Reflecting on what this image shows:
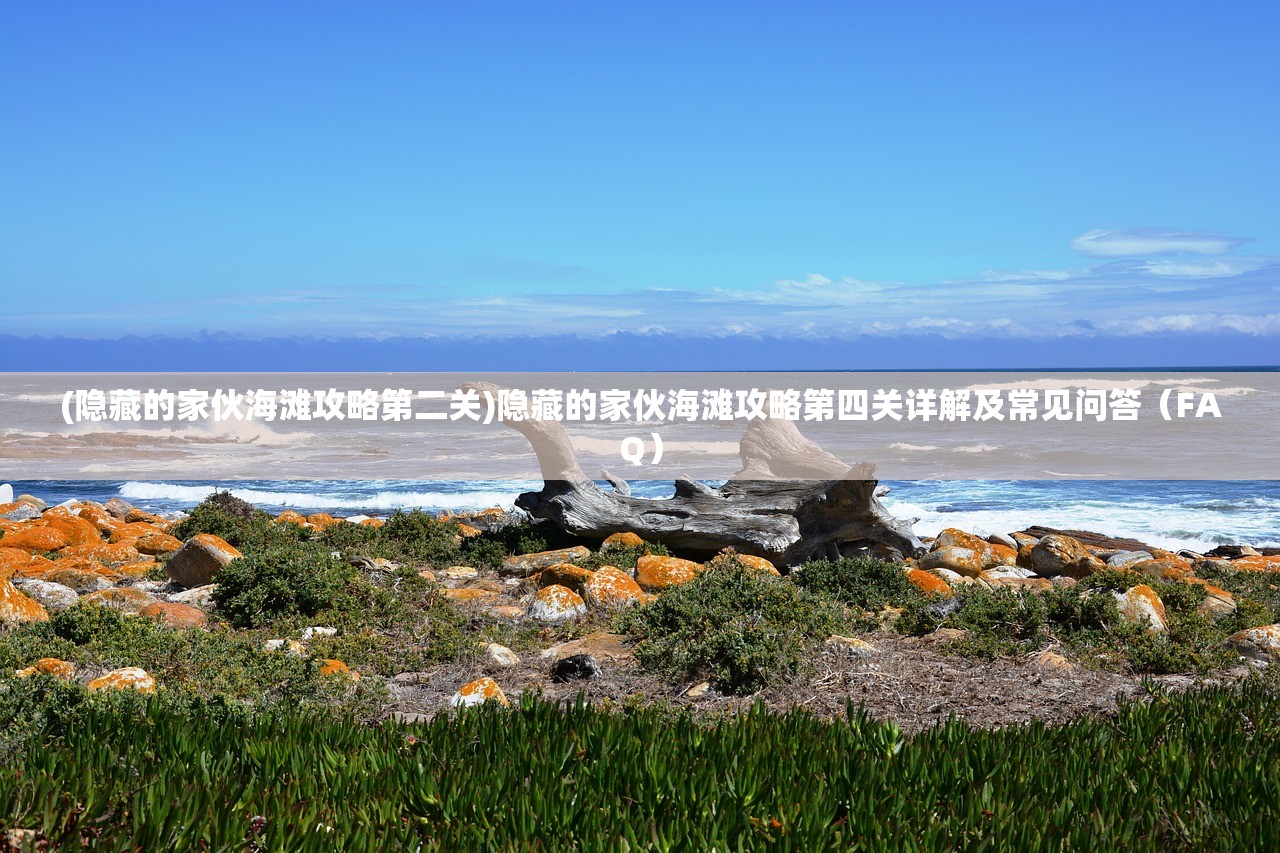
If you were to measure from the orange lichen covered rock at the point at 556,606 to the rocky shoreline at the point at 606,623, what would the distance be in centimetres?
2

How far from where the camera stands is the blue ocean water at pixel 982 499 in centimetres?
2336

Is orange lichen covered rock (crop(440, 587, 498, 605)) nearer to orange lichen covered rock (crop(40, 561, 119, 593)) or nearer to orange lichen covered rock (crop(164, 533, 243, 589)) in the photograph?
orange lichen covered rock (crop(164, 533, 243, 589))

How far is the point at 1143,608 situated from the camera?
899 centimetres

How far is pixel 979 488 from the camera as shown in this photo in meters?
29.6

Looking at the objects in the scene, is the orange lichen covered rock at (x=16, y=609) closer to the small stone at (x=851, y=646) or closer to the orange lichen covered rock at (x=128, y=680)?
the orange lichen covered rock at (x=128, y=680)

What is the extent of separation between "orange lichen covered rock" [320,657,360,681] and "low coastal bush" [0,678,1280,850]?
8.01 feet

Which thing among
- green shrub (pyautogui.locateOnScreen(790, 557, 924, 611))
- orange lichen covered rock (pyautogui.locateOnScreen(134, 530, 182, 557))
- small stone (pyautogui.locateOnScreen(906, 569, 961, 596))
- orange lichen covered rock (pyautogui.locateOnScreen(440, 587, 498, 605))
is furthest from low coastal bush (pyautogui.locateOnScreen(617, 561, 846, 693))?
orange lichen covered rock (pyautogui.locateOnScreen(134, 530, 182, 557))

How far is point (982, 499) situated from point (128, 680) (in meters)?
24.6

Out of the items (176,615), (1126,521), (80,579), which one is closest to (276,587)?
(176,615)

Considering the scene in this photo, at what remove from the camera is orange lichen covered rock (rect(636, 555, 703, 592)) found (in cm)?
1110

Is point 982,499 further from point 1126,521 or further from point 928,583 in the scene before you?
point 928,583

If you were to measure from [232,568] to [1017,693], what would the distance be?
737 centimetres

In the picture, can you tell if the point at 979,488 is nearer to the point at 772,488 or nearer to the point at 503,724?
the point at 772,488

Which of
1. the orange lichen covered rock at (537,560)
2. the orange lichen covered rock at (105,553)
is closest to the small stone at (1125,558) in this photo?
the orange lichen covered rock at (537,560)
